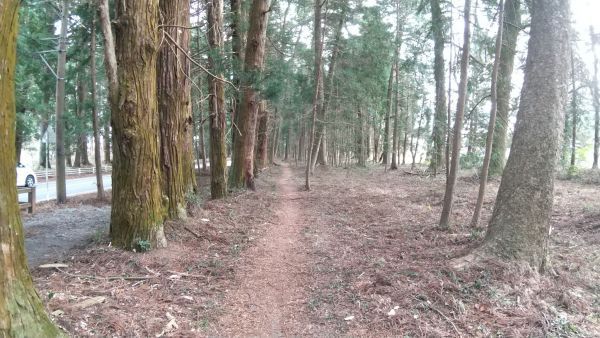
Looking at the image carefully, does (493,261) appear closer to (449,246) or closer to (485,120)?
(449,246)

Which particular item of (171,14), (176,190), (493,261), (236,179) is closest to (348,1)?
(236,179)

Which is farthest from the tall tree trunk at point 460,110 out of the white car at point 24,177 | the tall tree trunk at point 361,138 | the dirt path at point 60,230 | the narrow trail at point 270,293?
the white car at point 24,177

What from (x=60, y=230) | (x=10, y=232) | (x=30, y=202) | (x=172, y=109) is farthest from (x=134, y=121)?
(x=30, y=202)

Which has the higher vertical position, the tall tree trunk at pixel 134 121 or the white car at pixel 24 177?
the tall tree trunk at pixel 134 121

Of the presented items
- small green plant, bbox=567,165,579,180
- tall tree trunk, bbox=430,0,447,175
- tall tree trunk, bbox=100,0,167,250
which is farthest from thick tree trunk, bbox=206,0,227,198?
small green plant, bbox=567,165,579,180

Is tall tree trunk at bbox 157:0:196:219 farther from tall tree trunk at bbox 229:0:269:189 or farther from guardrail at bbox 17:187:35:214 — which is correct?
guardrail at bbox 17:187:35:214

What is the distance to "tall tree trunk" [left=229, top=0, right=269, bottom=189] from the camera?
13922 mm

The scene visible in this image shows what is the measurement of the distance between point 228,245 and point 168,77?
3523 millimetres

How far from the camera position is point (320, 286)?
5.59 m

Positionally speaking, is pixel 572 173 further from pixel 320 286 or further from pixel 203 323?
pixel 203 323

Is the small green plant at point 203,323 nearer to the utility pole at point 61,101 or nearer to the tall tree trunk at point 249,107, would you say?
the tall tree trunk at point 249,107

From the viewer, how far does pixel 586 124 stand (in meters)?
24.4

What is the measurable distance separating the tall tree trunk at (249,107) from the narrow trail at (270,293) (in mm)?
6487

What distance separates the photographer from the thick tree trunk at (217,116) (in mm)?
11750
